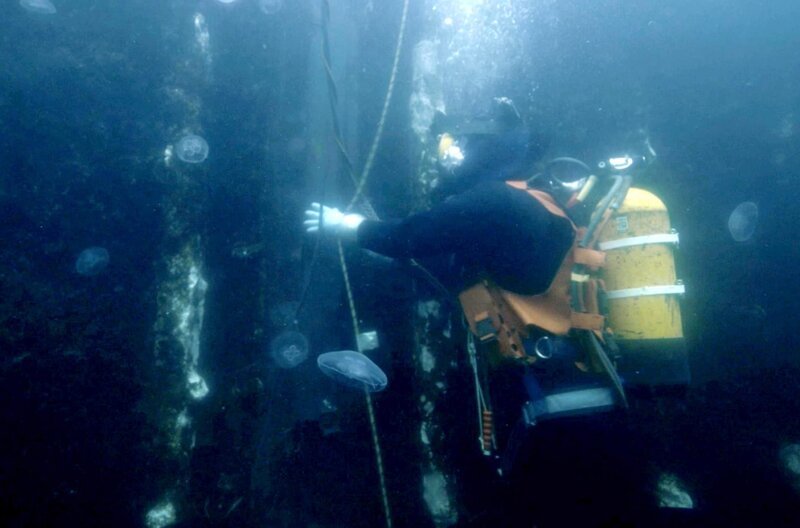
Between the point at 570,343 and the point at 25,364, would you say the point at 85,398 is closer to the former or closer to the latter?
the point at 25,364

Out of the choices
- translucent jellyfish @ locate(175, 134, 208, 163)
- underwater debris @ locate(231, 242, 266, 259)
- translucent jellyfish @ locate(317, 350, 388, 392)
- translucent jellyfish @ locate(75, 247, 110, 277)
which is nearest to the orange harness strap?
translucent jellyfish @ locate(317, 350, 388, 392)

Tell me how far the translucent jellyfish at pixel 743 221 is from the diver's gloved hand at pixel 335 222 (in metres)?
3.55

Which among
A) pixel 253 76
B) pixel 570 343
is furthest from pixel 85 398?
pixel 570 343

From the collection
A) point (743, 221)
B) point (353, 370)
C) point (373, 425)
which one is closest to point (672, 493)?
point (743, 221)

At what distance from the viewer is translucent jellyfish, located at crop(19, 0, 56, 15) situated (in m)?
3.50

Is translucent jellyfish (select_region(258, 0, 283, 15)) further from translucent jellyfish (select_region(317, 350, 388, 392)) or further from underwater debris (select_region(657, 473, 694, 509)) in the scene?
underwater debris (select_region(657, 473, 694, 509))

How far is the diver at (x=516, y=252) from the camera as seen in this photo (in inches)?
127

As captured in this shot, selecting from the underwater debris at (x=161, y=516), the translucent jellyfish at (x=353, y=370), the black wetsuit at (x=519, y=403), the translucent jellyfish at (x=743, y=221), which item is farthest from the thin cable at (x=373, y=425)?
the translucent jellyfish at (x=743, y=221)

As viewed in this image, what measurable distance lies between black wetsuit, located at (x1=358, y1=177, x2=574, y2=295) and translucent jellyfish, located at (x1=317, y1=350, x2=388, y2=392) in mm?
946

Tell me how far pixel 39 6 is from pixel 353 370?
12.3 feet

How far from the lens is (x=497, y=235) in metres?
3.25

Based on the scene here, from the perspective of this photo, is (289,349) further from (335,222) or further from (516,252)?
(516,252)

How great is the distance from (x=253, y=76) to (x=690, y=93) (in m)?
4.15

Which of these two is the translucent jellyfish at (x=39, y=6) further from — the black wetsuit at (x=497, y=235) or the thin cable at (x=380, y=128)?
the black wetsuit at (x=497, y=235)
